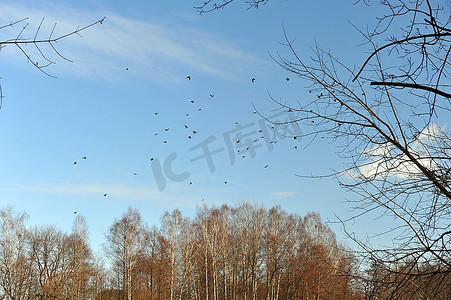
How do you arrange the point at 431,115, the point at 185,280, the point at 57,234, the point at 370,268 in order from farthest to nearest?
1. the point at 57,234
2. the point at 185,280
3. the point at 370,268
4. the point at 431,115

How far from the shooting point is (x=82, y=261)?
27.4 metres

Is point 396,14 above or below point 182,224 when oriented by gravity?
below

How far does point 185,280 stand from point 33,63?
2266 centimetres

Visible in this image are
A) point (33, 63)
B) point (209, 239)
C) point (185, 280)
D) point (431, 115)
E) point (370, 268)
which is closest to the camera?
point (33, 63)

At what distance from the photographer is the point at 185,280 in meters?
23.9

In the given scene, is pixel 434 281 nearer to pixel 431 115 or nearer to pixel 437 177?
pixel 437 177

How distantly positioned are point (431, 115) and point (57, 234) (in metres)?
28.2

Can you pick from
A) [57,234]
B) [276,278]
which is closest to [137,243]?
[57,234]

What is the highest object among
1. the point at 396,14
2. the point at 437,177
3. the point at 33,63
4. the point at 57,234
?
the point at 57,234

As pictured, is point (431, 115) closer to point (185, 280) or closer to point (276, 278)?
point (185, 280)

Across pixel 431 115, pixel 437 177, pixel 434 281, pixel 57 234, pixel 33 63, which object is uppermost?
pixel 57 234

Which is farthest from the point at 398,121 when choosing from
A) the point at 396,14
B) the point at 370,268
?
the point at 370,268

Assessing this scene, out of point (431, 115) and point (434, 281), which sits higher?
point (431, 115)

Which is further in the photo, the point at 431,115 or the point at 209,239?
the point at 209,239
